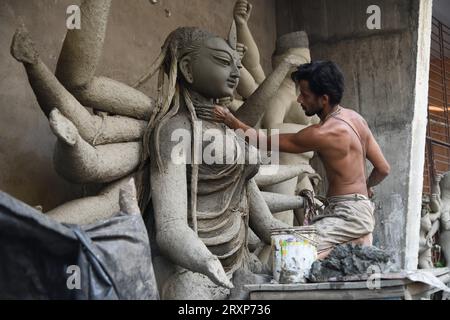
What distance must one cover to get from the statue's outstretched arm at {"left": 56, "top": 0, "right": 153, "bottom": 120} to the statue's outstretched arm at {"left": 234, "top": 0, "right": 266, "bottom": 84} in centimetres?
160

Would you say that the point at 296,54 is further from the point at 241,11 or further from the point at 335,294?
the point at 335,294

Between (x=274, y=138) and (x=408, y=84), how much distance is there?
313cm

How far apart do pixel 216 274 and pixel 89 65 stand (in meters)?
1.34

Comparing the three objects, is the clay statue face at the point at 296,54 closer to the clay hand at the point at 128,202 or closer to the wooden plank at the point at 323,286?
the wooden plank at the point at 323,286

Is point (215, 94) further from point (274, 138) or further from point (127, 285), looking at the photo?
point (127, 285)

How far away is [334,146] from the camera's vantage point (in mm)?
4391

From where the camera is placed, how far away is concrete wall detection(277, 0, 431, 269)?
7031 millimetres

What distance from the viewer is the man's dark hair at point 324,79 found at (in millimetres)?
4500

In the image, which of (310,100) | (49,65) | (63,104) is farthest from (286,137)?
(49,65)

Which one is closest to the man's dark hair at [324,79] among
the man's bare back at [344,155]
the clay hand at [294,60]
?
the man's bare back at [344,155]

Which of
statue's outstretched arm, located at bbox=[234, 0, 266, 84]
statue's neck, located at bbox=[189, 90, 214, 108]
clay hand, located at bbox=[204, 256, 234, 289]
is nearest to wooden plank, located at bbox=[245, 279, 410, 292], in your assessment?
clay hand, located at bbox=[204, 256, 234, 289]

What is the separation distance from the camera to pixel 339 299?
11.1 ft

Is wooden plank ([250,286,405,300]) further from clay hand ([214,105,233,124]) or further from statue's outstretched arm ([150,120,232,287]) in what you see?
clay hand ([214,105,233,124])
